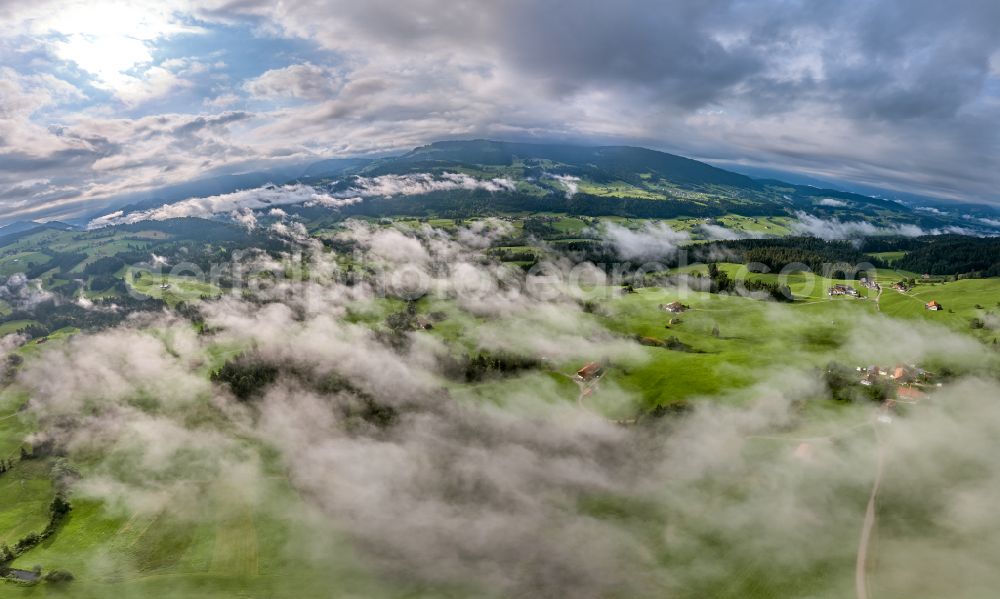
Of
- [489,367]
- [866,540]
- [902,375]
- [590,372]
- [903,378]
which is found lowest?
[866,540]

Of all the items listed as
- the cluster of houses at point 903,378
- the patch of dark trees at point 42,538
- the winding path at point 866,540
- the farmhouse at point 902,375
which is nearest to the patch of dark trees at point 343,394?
the patch of dark trees at point 42,538

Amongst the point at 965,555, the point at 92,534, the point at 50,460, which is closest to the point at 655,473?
the point at 965,555

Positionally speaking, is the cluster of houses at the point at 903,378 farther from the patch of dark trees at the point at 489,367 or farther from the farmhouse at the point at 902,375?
the patch of dark trees at the point at 489,367

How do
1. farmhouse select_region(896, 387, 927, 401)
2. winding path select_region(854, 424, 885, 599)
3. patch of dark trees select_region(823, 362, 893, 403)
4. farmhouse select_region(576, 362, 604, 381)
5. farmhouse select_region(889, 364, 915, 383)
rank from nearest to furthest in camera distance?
winding path select_region(854, 424, 885, 599), farmhouse select_region(896, 387, 927, 401), patch of dark trees select_region(823, 362, 893, 403), farmhouse select_region(889, 364, 915, 383), farmhouse select_region(576, 362, 604, 381)

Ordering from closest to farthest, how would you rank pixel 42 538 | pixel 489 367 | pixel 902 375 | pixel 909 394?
1. pixel 42 538
2. pixel 909 394
3. pixel 902 375
4. pixel 489 367

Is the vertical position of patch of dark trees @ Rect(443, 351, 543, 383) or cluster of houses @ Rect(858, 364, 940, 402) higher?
cluster of houses @ Rect(858, 364, 940, 402)

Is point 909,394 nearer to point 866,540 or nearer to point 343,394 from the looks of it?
point 866,540

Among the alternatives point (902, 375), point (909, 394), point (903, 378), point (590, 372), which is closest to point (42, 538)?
point (590, 372)

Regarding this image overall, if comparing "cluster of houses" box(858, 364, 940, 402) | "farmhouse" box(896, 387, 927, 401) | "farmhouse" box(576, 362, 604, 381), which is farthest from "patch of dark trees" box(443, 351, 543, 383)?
"farmhouse" box(896, 387, 927, 401)

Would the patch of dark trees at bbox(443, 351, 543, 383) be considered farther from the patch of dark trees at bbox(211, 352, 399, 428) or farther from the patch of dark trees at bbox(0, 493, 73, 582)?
the patch of dark trees at bbox(0, 493, 73, 582)
